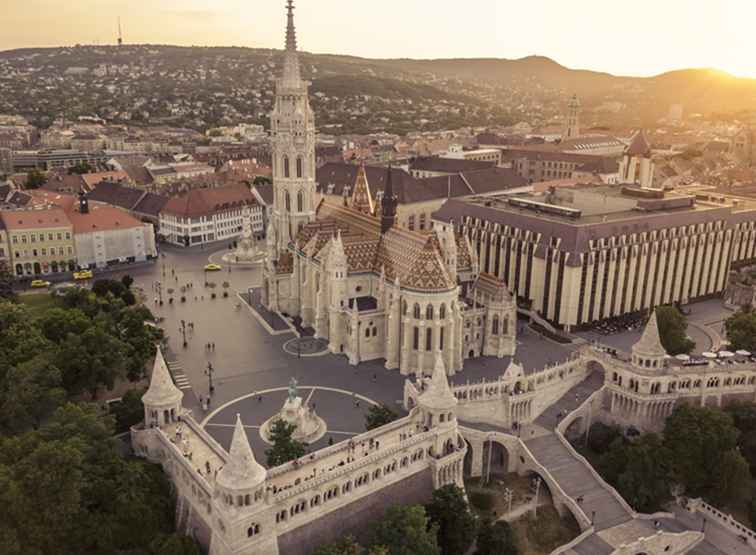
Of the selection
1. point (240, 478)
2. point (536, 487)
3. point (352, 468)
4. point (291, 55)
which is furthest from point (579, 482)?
point (291, 55)

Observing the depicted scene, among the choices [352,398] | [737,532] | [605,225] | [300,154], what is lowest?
[737,532]

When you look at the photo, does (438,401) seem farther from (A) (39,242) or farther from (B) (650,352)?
(A) (39,242)

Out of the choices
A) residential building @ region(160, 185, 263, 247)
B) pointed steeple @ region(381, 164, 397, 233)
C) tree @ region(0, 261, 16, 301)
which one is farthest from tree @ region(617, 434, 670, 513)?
residential building @ region(160, 185, 263, 247)

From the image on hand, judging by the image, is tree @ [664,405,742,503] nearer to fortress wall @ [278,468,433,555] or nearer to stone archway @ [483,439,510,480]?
stone archway @ [483,439,510,480]

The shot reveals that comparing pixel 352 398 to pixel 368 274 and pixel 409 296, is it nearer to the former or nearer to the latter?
pixel 409 296

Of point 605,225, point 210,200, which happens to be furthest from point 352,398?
point 210,200
